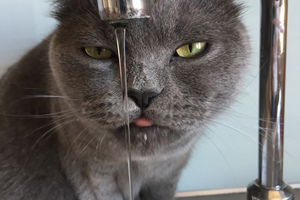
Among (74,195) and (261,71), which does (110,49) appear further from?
(74,195)

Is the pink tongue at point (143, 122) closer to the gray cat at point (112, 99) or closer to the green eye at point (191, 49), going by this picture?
the gray cat at point (112, 99)

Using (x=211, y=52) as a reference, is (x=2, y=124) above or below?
below

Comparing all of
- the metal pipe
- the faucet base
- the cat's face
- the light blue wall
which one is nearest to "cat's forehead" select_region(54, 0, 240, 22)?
the cat's face

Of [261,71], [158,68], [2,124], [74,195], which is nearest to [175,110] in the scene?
[158,68]

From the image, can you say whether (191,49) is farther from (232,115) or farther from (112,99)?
(232,115)

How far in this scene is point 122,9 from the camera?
1.52 ft

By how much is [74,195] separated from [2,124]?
28 centimetres

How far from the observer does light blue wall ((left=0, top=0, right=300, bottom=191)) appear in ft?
3.48

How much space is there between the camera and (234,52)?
742 mm

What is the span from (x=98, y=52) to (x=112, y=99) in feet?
0.42

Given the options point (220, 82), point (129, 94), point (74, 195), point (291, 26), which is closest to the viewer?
point (129, 94)

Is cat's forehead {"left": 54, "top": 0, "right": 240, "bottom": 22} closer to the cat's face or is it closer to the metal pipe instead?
the cat's face

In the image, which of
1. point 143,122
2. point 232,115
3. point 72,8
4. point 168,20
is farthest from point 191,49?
point 232,115

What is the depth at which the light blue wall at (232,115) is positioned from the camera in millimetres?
1060
